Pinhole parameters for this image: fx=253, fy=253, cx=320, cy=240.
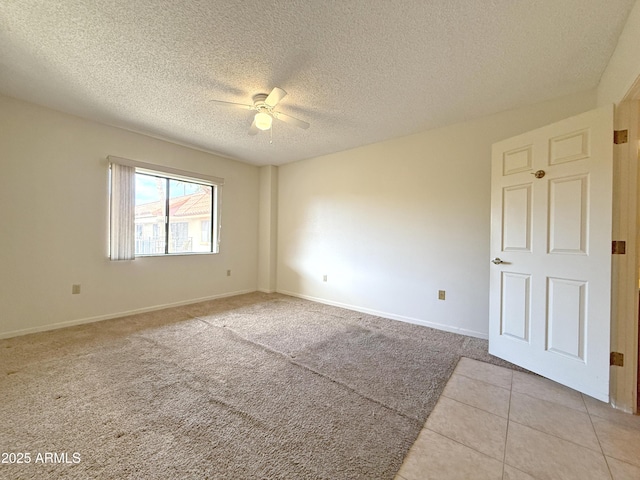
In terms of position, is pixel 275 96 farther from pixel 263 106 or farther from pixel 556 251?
pixel 556 251

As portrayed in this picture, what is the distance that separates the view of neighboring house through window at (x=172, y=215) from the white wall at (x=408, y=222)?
62.5 inches

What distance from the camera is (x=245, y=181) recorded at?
498 cm

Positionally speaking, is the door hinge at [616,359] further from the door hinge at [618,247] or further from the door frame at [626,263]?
the door hinge at [618,247]

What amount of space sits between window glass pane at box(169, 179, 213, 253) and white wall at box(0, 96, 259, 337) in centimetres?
31

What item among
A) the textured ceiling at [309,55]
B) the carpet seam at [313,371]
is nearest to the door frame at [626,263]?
the textured ceiling at [309,55]

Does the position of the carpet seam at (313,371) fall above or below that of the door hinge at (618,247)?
A: below

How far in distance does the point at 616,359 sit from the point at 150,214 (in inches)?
205

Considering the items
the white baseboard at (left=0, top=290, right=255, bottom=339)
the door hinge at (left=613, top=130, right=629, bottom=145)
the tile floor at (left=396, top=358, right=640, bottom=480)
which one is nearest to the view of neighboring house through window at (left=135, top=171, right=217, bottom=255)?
the white baseboard at (left=0, top=290, right=255, bottom=339)

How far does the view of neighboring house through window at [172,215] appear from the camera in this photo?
377 centimetres

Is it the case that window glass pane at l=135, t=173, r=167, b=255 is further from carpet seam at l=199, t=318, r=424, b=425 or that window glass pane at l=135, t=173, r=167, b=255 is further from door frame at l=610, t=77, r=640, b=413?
door frame at l=610, t=77, r=640, b=413

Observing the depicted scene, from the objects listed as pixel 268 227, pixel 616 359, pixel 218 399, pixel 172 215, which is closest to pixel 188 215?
pixel 172 215

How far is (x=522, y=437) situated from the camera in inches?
57.9

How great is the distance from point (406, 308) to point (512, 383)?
1.53 metres

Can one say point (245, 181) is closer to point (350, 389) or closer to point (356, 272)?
point (356, 272)
